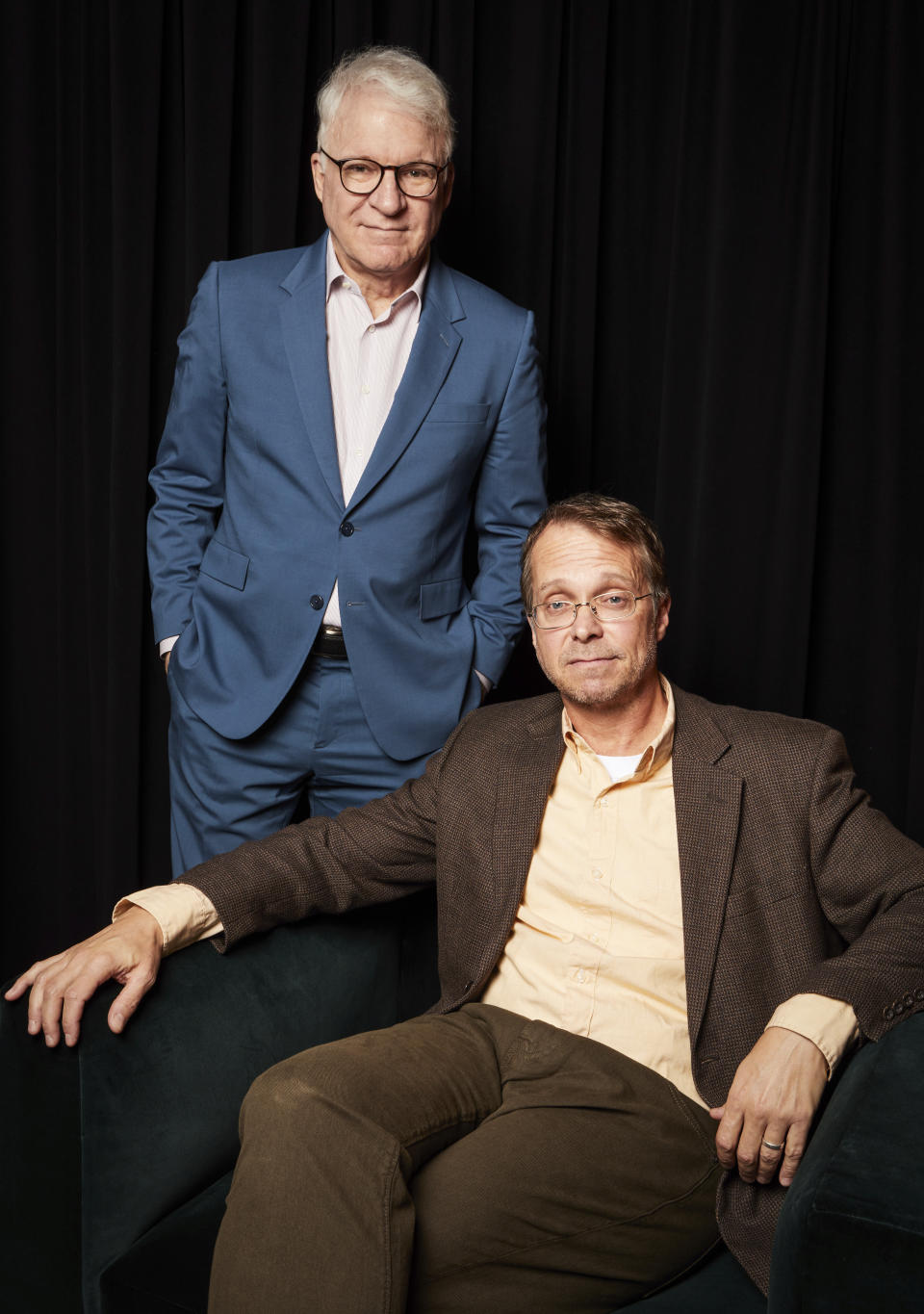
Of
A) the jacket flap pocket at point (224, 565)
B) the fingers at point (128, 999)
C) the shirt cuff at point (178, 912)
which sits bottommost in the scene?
the fingers at point (128, 999)

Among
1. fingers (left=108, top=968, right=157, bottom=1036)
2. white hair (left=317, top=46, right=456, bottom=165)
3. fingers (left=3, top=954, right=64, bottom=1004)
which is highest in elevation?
white hair (left=317, top=46, right=456, bottom=165)

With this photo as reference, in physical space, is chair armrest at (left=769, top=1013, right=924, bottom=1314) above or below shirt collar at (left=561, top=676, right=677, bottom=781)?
below

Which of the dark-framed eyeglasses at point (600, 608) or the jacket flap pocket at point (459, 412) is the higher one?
the jacket flap pocket at point (459, 412)

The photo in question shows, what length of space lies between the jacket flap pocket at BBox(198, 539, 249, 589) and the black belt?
16cm

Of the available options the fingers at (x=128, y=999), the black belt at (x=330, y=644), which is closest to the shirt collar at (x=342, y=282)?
the black belt at (x=330, y=644)

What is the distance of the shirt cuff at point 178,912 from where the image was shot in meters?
1.66

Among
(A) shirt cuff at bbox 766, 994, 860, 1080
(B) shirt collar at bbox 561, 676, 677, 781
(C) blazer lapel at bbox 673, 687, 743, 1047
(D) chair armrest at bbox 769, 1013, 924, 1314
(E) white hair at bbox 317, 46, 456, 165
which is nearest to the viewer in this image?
(D) chair armrest at bbox 769, 1013, 924, 1314

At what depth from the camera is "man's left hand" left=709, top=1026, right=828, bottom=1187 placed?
1.41 metres

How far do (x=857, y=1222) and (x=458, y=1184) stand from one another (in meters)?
0.49

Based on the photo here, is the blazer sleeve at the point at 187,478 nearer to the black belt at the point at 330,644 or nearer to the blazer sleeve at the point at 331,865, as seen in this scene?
the black belt at the point at 330,644

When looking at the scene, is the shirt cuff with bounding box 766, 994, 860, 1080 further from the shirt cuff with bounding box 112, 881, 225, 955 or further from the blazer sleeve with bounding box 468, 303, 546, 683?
the blazer sleeve with bounding box 468, 303, 546, 683

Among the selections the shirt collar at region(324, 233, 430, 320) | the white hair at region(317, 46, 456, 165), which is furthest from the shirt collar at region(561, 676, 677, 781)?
the white hair at region(317, 46, 456, 165)

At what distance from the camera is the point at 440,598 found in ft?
7.14

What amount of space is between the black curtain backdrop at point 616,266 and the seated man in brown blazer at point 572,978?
57 centimetres
